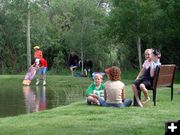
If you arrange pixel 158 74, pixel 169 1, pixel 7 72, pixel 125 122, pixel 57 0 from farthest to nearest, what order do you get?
1. pixel 57 0
2. pixel 7 72
3. pixel 169 1
4. pixel 158 74
5. pixel 125 122

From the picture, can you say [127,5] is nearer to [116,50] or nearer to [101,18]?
[101,18]

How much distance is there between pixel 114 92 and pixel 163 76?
1.96m

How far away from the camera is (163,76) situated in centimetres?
1337

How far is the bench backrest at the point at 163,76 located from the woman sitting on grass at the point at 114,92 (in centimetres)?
109

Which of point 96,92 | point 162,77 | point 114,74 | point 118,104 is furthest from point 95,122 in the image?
point 162,77

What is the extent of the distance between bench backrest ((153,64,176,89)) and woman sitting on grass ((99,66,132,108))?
109 centimetres

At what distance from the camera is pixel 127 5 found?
108 feet

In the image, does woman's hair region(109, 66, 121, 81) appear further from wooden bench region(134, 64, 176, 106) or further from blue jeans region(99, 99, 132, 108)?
wooden bench region(134, 64, 176, 106)

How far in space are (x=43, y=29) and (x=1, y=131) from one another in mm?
35071

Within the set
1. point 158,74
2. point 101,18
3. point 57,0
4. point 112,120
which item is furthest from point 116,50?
point 112,120

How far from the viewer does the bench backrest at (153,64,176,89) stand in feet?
42.2

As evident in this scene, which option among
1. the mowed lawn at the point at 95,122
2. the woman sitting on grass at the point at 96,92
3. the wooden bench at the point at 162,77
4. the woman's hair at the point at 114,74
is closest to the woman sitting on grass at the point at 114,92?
the woman's hair at the point at 114,74

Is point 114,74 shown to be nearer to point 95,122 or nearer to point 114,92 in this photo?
point 114,92

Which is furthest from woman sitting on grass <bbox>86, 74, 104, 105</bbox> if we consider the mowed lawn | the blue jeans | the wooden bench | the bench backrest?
the bench backrest
